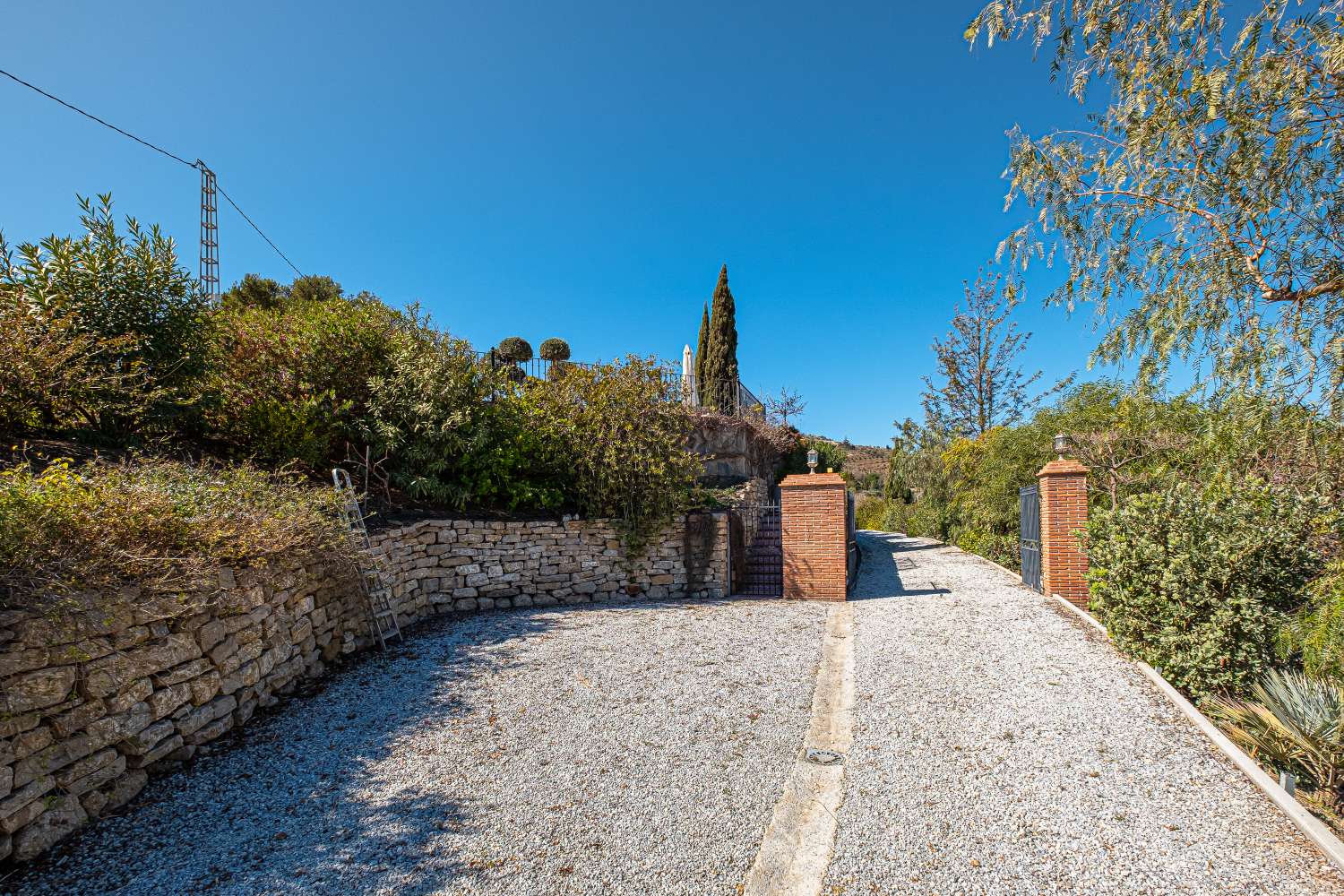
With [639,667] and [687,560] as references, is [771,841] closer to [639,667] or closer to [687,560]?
[639,667]

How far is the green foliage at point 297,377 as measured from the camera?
6.24 m

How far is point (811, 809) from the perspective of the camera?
2957 millimetres

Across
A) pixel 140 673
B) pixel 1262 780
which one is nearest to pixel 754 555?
pixel 1262 780

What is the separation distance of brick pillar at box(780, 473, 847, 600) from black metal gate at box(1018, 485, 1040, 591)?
274 centimetres

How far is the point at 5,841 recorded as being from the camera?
236cm

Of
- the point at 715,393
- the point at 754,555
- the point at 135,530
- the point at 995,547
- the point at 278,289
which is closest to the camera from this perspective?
the point at 135,530

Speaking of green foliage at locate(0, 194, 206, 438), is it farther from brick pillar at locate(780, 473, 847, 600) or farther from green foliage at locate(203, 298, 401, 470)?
brick pillar at locate(780, 473, 847, 600)

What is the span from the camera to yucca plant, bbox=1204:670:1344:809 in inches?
125

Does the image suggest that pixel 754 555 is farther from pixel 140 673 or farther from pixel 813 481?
pixel 140 673

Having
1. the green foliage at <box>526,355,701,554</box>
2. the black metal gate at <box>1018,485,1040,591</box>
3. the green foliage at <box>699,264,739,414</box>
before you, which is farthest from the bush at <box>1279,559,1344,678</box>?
the green foliage at <box>699,264,739,414</box>

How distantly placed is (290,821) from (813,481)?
6616 millimetres

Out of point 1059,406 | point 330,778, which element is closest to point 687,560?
point 330,778

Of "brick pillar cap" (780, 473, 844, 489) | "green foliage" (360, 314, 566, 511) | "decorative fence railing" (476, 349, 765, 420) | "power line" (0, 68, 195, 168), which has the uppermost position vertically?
"power line" (0, 68, 195, 168)

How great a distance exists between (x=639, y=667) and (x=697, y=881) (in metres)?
2.70
